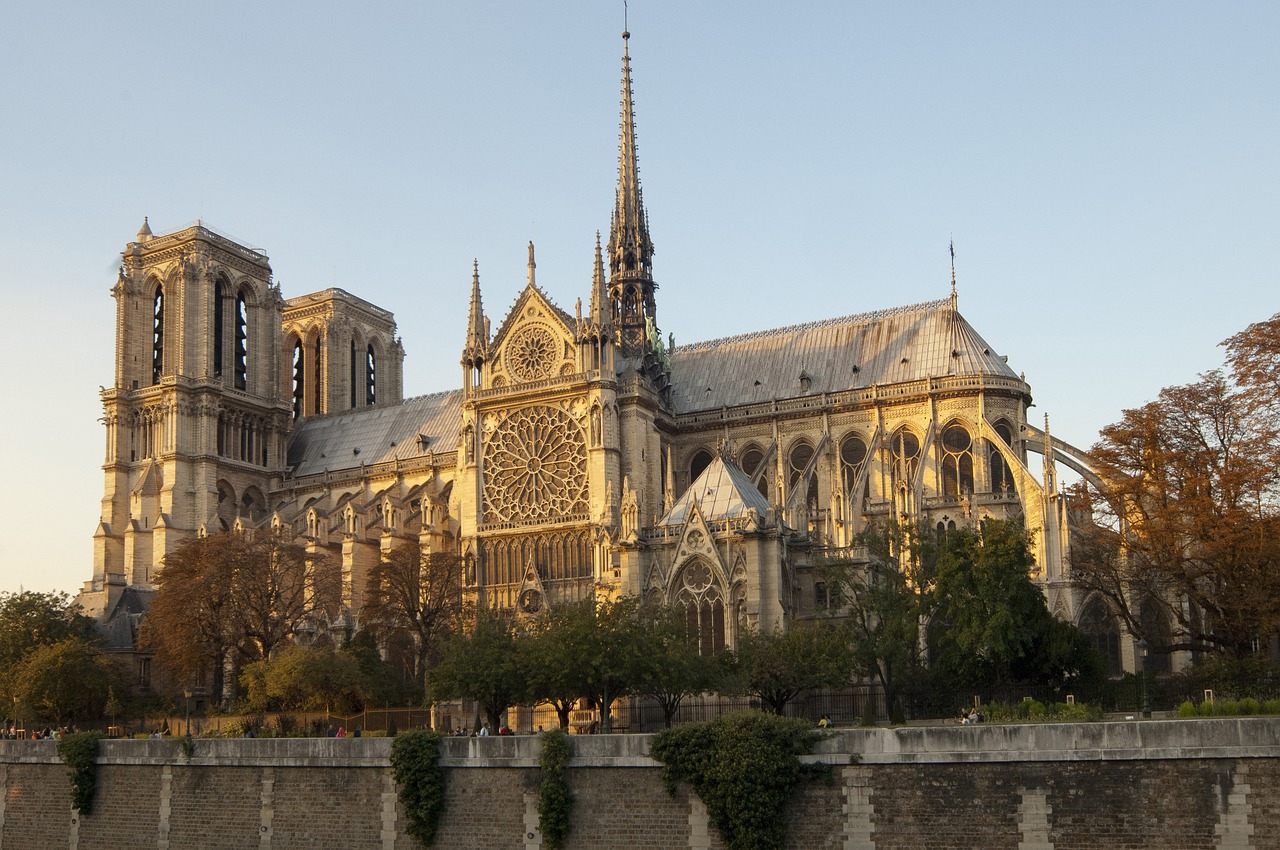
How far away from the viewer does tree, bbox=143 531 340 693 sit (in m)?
58.0

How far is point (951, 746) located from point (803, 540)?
19535 millimetres

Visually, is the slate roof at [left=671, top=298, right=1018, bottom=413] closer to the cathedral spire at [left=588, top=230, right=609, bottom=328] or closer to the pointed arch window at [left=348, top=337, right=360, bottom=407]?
the cathedral spire at [left=588, top=230, right=609, bottom=328]

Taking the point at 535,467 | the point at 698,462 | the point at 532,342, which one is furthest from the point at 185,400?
the point at 698,462

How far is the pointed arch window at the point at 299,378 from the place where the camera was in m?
93.4

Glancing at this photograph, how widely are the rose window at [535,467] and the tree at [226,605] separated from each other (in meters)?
8.33

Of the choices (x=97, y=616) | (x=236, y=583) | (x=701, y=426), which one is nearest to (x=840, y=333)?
(x=701, y=426)

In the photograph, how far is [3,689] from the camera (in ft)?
189

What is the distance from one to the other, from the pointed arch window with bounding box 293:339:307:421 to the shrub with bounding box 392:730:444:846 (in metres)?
58.0

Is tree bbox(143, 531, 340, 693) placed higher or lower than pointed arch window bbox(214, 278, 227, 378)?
lower

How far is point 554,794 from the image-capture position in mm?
34250

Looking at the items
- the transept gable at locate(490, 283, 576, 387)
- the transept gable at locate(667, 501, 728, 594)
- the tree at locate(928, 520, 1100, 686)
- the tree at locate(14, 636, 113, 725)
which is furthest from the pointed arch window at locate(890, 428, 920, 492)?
the tree at locate(14, 636, 113, 725)

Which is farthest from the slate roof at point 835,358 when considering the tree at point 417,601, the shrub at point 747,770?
the shrub at point 747,770

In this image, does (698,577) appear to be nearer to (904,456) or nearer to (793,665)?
(793,665)

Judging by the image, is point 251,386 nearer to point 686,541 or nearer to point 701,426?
point 701,426
